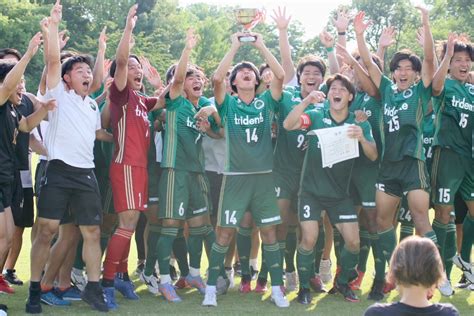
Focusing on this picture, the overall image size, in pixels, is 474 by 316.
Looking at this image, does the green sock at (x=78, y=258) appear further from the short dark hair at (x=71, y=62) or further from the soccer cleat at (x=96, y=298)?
the short dark hair at (x=71, y=62)

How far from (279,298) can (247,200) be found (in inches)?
41.1

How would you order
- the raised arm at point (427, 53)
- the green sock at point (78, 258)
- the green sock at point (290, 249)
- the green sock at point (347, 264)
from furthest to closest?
the green sock at point (290, 249)
the green sock at point (78, 258)
the green sock at point (347, 264)
the raised arm at point (427, 53)

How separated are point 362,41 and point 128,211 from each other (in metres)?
2.97

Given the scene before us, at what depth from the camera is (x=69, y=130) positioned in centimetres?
729

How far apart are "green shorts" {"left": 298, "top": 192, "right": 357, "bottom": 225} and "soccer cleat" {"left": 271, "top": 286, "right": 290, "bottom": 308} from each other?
2.49ft

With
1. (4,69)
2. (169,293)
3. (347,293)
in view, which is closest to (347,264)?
(347,293)

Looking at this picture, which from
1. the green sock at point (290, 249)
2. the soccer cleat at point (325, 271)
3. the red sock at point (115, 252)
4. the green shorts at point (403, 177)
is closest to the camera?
the red sock at point (115, 252)

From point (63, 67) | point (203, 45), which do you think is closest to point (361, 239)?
point (63, 67)

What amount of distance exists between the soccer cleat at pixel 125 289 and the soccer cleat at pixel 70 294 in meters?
0.42

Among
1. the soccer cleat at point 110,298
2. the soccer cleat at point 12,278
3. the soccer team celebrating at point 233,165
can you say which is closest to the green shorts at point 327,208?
the soccer team celebrating at point 233,165

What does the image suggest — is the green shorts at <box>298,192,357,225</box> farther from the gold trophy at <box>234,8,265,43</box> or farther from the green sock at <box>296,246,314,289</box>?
the gold trophy at <box>234,8,265,43</box>

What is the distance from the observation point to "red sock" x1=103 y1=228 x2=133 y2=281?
7.59m

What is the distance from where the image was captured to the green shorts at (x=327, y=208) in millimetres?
7746

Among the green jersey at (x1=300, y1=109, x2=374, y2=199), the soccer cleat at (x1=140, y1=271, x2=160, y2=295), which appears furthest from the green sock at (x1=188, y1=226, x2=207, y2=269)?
the green jersey at (x1=300, y1=109, x2=374, y2=199)
